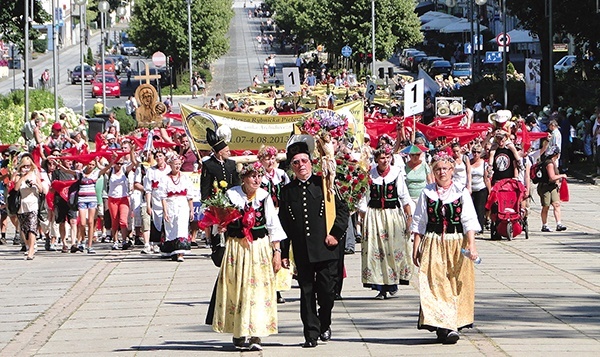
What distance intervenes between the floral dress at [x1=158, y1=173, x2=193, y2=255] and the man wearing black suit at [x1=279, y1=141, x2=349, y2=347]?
819 cm

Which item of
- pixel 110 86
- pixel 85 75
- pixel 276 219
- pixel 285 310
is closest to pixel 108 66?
pixel 85 75

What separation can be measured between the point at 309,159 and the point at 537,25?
39925 millimetres

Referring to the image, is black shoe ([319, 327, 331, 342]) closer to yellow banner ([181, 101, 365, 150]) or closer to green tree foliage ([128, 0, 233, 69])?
yellow banner ([181, 101, 365, 150])

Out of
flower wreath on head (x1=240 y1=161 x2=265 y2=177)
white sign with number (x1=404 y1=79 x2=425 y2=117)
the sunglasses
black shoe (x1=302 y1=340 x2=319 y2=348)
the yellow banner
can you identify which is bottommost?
black shoe (x1=302 y1=340 x2=319 y2=348)

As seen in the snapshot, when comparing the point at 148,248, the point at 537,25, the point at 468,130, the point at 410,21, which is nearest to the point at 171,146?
the point at 148,248

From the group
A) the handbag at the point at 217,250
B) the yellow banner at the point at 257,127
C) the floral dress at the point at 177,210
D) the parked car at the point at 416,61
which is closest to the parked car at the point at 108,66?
the parked car at the point at 416,61

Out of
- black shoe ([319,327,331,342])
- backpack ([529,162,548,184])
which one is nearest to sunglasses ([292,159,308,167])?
black shoe ([319,327,331,342])

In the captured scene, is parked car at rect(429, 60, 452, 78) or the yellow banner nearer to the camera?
the yellow banner

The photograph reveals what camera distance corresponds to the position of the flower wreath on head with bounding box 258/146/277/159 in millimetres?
14966

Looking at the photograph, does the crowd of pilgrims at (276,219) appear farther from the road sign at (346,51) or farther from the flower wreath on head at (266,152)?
the road sign at (346,51)

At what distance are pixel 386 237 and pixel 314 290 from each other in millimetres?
3136

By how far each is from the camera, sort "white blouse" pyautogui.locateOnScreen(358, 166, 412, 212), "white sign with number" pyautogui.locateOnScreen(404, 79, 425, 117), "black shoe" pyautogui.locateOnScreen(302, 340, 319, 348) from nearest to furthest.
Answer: "black shoe" pyautogui.locateOnScreen(302, 340, 319, 348) → "white blouse" pyautogui.locateOnScreen(358, 166, 412, 212) → "white sign with number" pyautogui.locateOnScreen(404, 79, 425, 117)

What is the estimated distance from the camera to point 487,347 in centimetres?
1238

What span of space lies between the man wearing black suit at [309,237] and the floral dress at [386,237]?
299 cm
